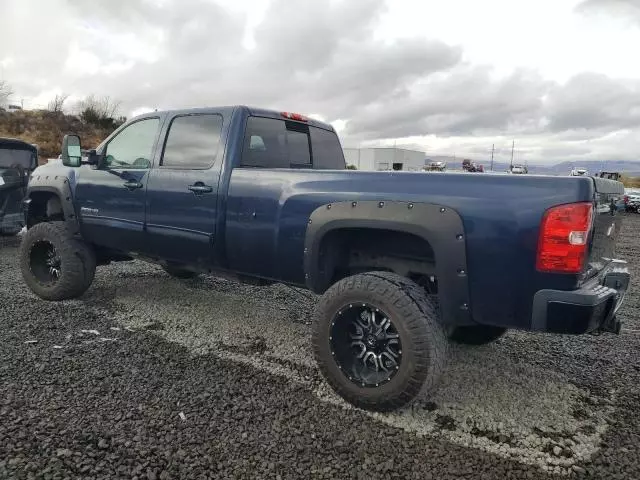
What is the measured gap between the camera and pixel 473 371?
3.73 m

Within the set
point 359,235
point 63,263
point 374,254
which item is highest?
point 359,235

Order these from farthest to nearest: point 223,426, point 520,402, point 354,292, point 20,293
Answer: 1. point 20,293
2. point 520,402
3. point 354,292
4. point 223,426

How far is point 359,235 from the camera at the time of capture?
3.42m

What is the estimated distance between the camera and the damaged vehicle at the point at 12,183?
27.6 ft

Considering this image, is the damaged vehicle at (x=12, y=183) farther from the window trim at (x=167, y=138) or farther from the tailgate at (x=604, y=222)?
the tailgate at (x=604, y=222)

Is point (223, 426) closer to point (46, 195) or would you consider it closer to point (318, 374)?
point (318, 374)

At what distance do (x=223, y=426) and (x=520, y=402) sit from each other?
186 centimetres

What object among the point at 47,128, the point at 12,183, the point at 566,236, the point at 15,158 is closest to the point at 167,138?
the point at 566,236

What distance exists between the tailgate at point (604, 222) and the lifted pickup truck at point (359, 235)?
18mm

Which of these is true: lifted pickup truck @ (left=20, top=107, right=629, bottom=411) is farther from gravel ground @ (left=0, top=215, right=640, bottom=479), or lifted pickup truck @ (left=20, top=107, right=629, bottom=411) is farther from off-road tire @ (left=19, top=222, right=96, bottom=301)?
gravel ground @ (left=0, top=215, right=640, bottom=479)

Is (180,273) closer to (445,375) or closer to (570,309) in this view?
(445,375)

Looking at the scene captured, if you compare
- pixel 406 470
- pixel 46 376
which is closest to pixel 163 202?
pixel 46 376

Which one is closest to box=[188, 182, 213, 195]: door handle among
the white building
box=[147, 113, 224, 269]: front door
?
box=[147, 113, 224, 269]: front door

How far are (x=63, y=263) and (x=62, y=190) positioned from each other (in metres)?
0.75
